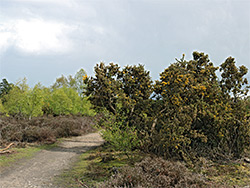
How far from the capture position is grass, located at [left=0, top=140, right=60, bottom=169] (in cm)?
879

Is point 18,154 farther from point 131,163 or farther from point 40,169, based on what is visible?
point 131,163

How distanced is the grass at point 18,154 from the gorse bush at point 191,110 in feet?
13.0

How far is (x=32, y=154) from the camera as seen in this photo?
10242 mm

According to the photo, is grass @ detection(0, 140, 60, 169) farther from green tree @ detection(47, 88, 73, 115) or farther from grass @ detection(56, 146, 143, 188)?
green tree @ detection(47, 88, 73, 115)

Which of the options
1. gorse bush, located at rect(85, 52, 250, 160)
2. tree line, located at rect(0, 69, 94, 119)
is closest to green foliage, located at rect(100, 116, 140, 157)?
gorse bush, located at rect(85, 52, 250, 160)

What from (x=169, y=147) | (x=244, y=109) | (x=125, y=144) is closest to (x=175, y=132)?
(x=169, y=147)

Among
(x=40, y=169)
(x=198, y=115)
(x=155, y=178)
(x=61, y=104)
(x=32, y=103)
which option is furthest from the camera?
(x=61, y=104)

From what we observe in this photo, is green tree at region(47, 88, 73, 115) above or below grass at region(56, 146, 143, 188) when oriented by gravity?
above

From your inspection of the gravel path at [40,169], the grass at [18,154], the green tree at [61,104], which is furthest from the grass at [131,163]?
the green tree at [61,104]

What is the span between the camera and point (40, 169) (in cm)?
795

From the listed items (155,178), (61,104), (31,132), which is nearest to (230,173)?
(155,178)

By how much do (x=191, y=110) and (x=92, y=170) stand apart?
3746 mm

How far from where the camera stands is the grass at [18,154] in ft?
28.8

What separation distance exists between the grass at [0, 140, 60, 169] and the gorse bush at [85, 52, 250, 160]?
13.0ft
